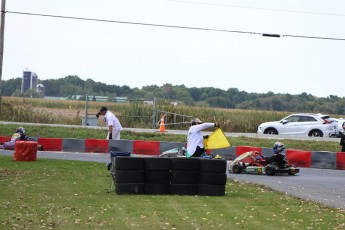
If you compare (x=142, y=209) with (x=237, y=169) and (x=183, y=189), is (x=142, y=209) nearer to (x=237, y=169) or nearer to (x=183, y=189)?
(x=183, y=189)

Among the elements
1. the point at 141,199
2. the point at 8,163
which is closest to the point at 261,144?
the point at 8,163

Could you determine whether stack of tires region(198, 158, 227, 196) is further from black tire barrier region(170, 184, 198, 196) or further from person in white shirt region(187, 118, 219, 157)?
person in white shirt region(187, 118, 219, 157)

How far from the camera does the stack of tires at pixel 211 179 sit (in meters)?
16.1

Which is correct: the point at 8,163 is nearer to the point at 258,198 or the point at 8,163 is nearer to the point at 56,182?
the point at 56,182

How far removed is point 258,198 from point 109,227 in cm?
486

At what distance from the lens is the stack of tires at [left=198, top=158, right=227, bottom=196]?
1606 cm

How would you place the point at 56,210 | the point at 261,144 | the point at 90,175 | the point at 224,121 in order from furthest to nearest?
1. the point at 224,121
2. the point at 261,144
3. the point at 90,175
4. the point at 56,210

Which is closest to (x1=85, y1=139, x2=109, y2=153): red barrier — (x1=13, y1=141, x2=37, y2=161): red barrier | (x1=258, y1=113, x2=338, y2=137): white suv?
(x1=13, y1=141, x2=37, y2=161): red barrier

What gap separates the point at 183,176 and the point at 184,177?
33 mm

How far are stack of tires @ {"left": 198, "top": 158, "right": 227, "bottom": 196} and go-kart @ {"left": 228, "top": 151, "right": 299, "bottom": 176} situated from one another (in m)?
6.10

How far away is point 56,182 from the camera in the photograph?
17.9m

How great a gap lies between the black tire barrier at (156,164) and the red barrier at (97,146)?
516 inches

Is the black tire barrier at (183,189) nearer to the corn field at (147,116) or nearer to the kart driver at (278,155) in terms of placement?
the kart driver at (278,155)

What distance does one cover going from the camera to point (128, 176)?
15.9 meters
